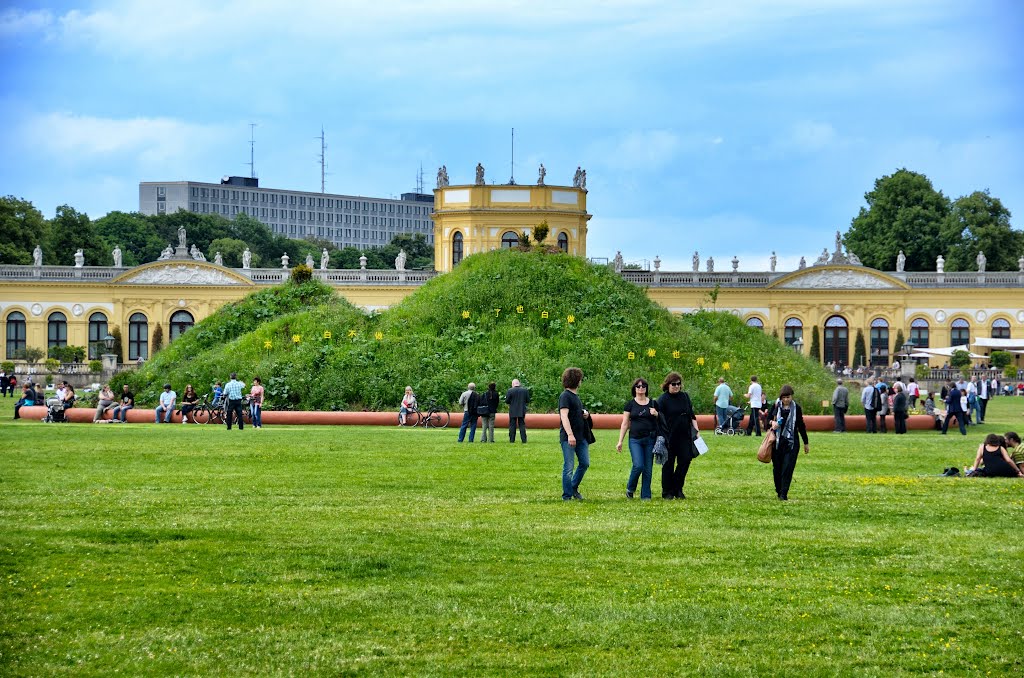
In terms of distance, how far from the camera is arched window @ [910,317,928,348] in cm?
8394

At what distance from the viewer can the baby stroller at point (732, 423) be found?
114ft

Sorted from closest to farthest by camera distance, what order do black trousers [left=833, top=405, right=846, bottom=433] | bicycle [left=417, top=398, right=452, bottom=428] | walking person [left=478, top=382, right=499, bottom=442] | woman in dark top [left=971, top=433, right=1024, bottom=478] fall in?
woman in dark top [left=971, top=433, right=1024, bottom=478] → walking person [left=478, top=382, right=499, bottom=442] → black trousers [left=833, top=405, right=846, bottom=433] → bicycle [left=417, top=398, right=452, bottom=428]

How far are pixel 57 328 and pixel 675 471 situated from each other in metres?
70.8

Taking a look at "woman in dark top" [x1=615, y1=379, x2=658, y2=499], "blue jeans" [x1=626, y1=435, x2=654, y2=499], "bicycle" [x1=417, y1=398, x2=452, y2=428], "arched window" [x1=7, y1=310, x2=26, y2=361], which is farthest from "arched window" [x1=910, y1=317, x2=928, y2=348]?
"woman in dark top" [x1=615, y1=379, x2=658, y2=499]

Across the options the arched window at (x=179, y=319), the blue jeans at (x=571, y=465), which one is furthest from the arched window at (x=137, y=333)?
the blue jeans at (x=571, y=465)

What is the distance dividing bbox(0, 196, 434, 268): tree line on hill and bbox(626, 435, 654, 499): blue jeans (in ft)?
261

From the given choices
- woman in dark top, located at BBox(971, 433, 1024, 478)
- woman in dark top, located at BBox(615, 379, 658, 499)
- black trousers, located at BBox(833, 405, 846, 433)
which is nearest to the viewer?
woman in dark top, located at BBox(615, 379, 658, 499)

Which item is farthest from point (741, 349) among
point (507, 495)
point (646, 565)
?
point (646, 565)

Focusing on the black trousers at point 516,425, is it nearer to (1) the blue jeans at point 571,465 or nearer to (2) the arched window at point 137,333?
(1) the blue jeans at point 571,465

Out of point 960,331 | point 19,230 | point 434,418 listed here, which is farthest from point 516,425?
point 19,230

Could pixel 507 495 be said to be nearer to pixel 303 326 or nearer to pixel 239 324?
pixel 303 326

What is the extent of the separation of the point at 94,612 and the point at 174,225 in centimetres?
12831

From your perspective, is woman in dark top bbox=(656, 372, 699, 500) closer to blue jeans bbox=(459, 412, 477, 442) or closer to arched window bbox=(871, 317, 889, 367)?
blue jeans bbox=(459, 412, 477, 442)

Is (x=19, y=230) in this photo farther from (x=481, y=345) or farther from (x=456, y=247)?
(x=481, y=345)
